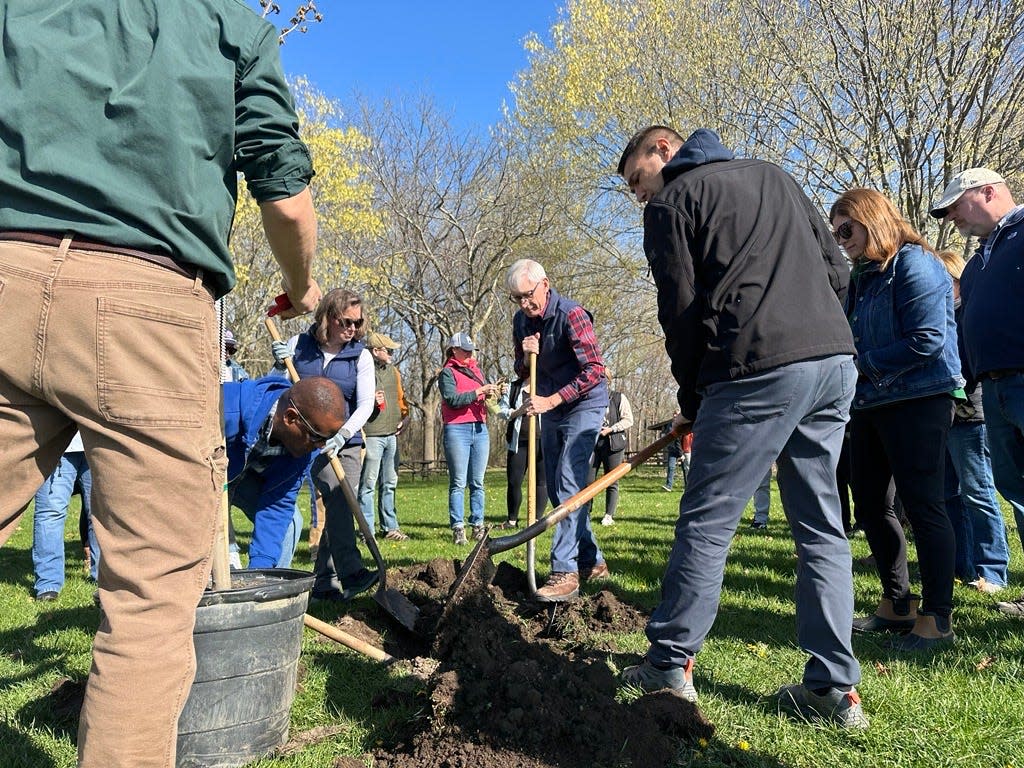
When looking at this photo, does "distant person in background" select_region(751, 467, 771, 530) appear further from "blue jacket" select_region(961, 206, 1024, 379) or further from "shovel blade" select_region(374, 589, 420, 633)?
"shovel blade" select_region(374, 589, 420, 633)

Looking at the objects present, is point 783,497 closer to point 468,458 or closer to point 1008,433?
point 1008,433

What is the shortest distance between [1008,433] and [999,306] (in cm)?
63

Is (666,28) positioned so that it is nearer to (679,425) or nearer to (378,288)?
(378,288)

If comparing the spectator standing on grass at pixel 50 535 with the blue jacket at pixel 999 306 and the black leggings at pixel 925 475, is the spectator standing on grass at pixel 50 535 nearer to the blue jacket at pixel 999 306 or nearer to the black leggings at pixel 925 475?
the black leggings at pixel 925 475

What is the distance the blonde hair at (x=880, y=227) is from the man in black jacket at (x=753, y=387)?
117cm

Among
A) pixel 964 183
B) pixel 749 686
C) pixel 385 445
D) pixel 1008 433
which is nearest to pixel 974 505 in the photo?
pixel 1008 433

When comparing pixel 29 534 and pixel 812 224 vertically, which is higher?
pixel 812 224

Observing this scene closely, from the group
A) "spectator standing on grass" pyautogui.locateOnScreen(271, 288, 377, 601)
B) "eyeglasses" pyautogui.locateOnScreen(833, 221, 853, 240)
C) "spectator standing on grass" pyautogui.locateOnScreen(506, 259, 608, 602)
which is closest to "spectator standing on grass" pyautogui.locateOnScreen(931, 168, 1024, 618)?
Result: "eyeglasses" pyautogui.locateOnScreen(833, 221, 853, 240)

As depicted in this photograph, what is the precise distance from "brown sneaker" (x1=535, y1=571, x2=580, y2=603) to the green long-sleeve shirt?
3264 mm

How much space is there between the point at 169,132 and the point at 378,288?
23445 mm

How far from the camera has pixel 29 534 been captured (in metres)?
9.80

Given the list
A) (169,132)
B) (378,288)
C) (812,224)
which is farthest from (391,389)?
(378,288)

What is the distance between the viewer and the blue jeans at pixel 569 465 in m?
5.00

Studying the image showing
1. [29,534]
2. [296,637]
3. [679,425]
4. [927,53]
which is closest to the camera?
[296,637]
